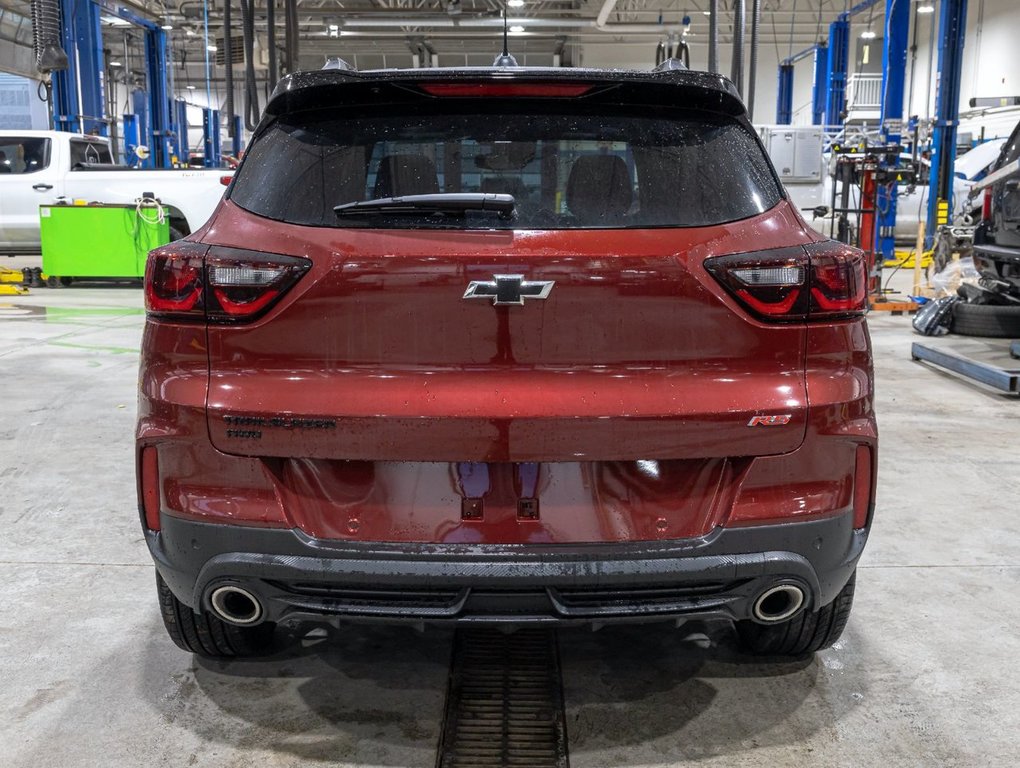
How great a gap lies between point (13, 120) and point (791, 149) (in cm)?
2444

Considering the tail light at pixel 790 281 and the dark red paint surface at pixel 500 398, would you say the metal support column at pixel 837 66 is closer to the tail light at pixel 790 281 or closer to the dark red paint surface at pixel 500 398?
the tail light at pixel 790 281

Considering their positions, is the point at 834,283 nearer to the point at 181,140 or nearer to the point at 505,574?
the point at 505,574

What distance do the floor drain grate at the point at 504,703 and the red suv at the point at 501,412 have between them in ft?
1.34

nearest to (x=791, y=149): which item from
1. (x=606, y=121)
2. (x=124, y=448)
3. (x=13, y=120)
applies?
(x=124, y=448)

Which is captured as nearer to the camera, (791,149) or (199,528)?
(199,528)

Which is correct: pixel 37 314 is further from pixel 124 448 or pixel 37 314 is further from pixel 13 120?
pixel 13 120

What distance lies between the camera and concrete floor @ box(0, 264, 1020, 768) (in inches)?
85.7

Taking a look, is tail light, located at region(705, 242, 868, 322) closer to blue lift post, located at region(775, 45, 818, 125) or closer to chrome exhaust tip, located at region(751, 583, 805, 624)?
chrome exhaust tip, located at region(751, 583, 805, 624)

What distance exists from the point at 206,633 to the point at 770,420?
4.96 feet

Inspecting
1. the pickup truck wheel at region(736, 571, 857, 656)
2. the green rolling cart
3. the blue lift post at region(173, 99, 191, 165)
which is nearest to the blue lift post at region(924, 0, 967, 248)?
the green rolling cart

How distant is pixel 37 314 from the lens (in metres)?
9.84

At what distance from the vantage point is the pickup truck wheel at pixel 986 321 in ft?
27.2

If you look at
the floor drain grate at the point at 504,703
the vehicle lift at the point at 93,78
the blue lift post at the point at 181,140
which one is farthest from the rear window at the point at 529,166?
the blue lift post at the point at 181,140

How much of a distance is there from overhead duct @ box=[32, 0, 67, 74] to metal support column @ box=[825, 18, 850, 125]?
44.3 feet
